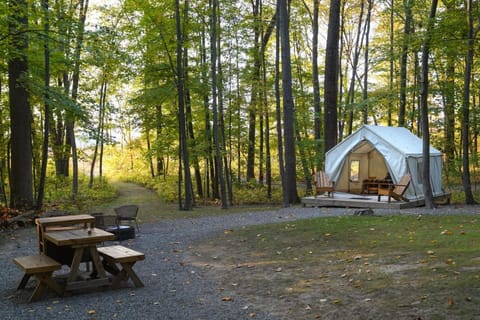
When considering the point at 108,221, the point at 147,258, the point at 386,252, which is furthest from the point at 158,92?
the point at 386,252

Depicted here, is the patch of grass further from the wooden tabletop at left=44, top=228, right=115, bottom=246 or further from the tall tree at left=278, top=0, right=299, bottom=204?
the tall tree at left=278, top=0, right=299, bottom=204

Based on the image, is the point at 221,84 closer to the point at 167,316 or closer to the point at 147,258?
the point at 147,258

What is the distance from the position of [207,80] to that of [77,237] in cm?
1269

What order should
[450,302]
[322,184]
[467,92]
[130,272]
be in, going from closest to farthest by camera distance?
[450,302], [130,272], [467,92], [322,184]

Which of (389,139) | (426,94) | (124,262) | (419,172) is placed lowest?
(124,262)

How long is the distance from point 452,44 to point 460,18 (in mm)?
755

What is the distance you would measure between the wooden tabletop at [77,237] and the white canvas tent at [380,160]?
10.9m

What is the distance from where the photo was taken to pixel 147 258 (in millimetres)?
7828

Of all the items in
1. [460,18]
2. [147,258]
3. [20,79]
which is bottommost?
[147,258]

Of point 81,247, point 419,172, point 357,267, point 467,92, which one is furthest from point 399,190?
point 81,247

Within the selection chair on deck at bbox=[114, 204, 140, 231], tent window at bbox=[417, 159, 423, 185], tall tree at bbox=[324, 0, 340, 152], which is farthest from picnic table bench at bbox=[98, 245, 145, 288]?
tall tree at bbox=[324, 0, 340, 152]

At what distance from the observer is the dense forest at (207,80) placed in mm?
12039

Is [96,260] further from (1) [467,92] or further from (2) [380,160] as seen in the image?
(2) [380,160]

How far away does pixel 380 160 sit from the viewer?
18797mm
